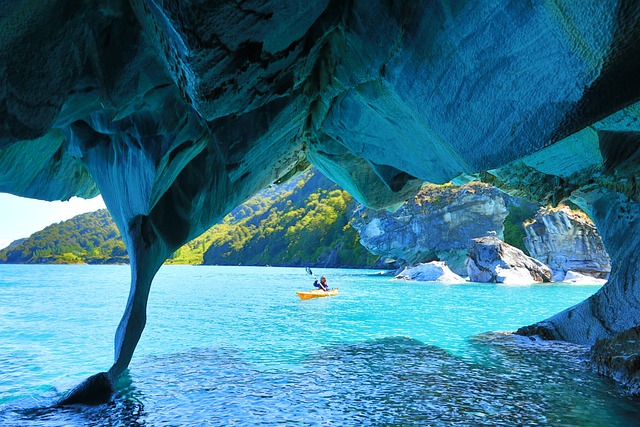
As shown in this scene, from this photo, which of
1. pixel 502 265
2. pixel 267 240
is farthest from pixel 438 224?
pixel 267 240

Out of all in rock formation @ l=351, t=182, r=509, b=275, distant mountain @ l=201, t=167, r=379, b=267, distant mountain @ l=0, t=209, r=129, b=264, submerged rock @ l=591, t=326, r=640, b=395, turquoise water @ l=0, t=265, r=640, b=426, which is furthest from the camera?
distant mountain @ l=0, t=209, r=129, b=264

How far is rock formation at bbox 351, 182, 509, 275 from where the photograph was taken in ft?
161

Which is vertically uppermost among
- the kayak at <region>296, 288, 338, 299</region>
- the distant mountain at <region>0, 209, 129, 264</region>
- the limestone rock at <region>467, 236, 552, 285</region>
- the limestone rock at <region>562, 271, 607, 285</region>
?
the distant mountain at <region>0, 209, 129, 264</region>

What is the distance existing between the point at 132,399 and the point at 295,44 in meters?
5.92

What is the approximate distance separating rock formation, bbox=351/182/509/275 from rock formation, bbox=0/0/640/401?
41.4 m

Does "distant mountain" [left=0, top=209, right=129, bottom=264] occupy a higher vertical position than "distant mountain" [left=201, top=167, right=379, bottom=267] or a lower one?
higher

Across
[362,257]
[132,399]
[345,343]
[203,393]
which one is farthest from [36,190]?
[362,257]

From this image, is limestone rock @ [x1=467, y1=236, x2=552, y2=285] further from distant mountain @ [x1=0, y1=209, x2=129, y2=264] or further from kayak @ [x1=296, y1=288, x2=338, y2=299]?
distant mountain @ [x1=0, y1=209, x2=129, y2=264]

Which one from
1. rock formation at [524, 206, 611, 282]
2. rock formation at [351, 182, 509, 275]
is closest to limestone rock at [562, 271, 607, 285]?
rock formation at [524, 206, 611, 282]

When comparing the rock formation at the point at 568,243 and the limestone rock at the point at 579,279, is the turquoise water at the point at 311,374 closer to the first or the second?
the limestone rock at the point at 579,279

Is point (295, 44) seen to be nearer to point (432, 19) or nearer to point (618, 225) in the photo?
point (432, 19)

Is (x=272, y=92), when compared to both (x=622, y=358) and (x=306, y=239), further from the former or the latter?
(x=306, y=239)

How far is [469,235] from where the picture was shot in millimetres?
50375

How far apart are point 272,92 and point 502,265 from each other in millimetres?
38422
